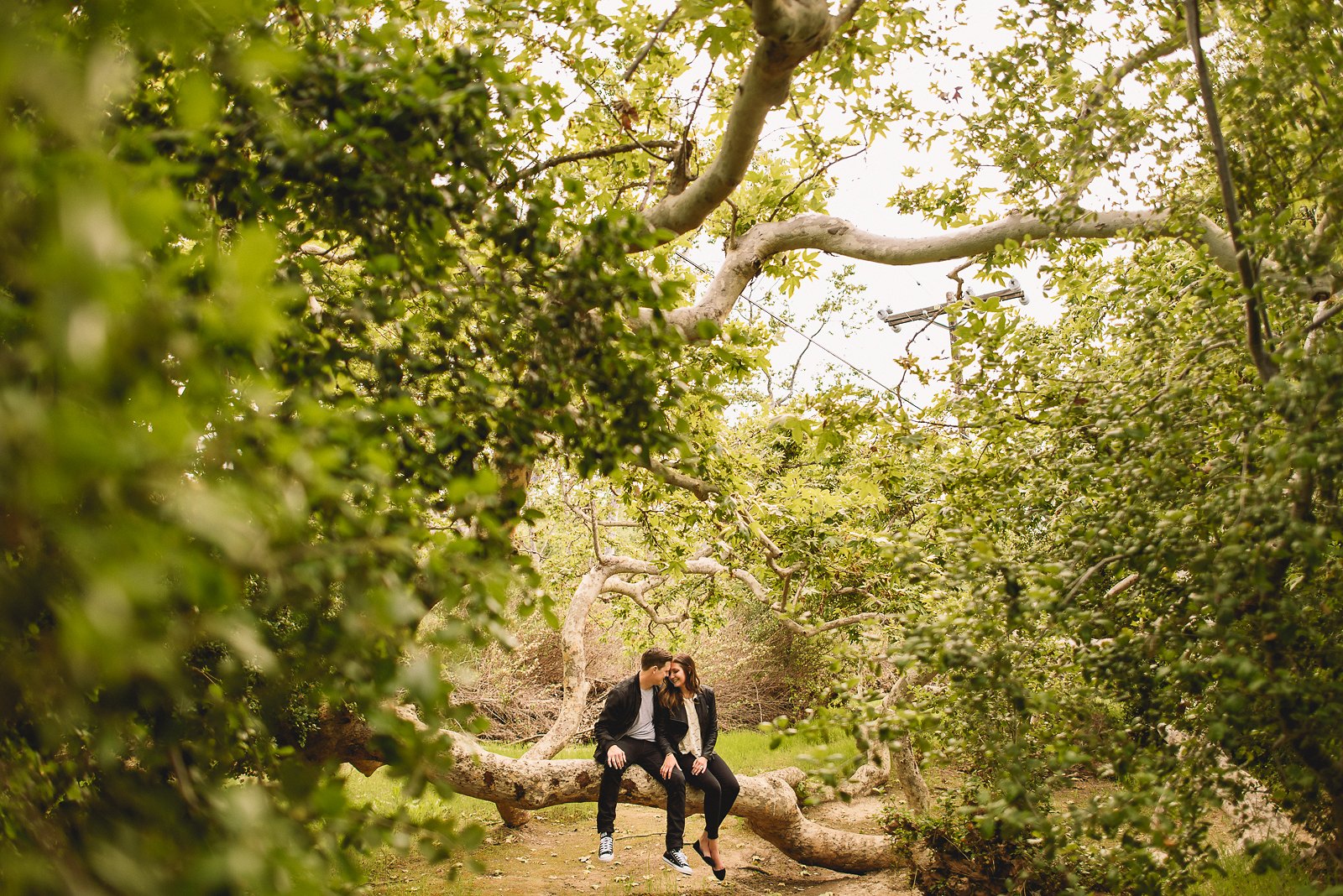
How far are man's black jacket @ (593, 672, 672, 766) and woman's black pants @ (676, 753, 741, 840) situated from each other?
0.70 feet

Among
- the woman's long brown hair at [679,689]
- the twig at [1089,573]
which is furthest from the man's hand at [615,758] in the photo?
the twig at [1089,573]

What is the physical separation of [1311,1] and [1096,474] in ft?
5.05

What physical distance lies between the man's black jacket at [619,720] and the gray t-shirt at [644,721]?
0.03m

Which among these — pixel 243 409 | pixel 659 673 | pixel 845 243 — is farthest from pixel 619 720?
pixel 243 409

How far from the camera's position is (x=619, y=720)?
20.9ft

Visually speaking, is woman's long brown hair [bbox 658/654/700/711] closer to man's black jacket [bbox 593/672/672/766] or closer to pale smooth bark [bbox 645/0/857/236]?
man's black jacket [bbox 593/672/672/766]

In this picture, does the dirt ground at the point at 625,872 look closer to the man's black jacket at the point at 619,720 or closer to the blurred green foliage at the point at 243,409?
the man's black jacket at the point at 619,720

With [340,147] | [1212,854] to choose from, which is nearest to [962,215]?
[1212,854]

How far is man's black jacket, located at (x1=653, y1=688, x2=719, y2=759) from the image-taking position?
6.42 m

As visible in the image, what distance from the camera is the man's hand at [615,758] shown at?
19.9ft

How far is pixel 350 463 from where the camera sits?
127 centimetres

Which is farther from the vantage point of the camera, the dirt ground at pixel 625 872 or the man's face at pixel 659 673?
the dirt ground at pixel 625 872

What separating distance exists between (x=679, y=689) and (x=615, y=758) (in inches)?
32.2

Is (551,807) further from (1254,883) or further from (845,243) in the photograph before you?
(845,243)
